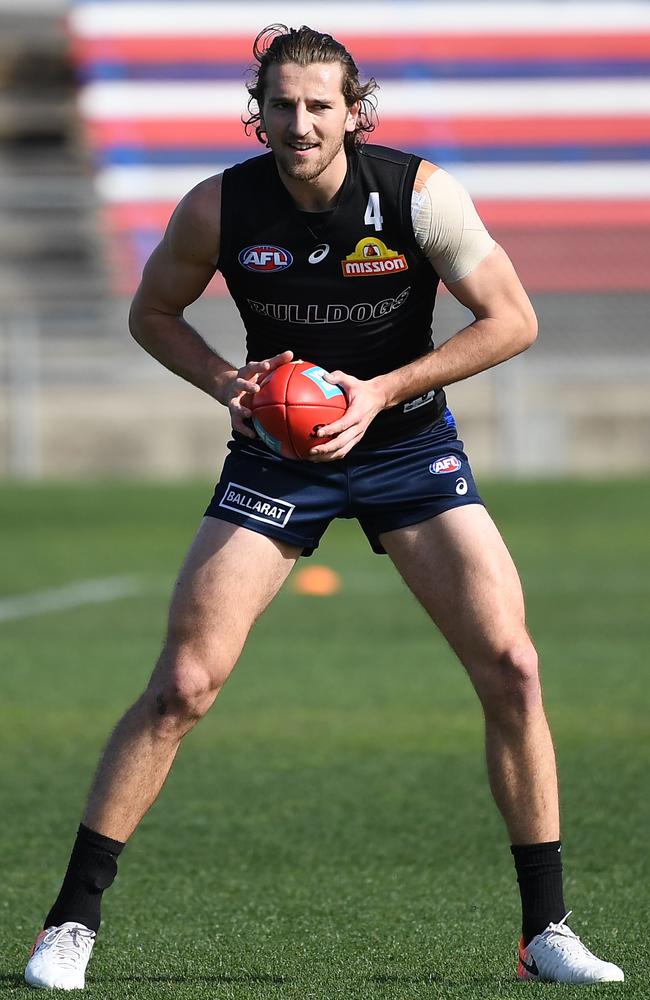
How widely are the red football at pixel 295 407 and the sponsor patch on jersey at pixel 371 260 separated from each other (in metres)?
0.26

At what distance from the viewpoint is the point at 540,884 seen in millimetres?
4441

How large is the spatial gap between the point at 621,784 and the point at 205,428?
1626cm

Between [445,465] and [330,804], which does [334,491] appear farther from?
[330,804]

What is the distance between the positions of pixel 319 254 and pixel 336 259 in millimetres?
44

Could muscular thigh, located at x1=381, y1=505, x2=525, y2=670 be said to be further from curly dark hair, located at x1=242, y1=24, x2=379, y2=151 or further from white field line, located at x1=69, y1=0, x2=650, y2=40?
white field line, located at x1=69, y1=0, x2=650, y2=40

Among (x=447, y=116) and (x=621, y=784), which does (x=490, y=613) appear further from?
(x=447, y=116)

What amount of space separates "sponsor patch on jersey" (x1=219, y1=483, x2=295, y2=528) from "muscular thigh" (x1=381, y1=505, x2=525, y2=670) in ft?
0.95

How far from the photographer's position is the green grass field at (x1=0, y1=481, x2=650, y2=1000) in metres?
4.57

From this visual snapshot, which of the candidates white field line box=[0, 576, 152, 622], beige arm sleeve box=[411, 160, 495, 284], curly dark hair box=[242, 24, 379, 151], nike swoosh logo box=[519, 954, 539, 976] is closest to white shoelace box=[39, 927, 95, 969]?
nike swoosh logo box=[519, 954, 539, 976]

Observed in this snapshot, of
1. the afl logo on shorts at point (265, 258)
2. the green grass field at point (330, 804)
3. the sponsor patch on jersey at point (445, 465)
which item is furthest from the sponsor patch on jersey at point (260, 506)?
the green grass field at point (330, 804)

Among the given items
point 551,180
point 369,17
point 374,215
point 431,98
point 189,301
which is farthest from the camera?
point 369,17

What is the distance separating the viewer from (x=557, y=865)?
14.6ft

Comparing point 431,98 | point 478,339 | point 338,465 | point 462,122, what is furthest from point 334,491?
point 431,98

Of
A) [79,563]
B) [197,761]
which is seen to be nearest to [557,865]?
[197,761]
